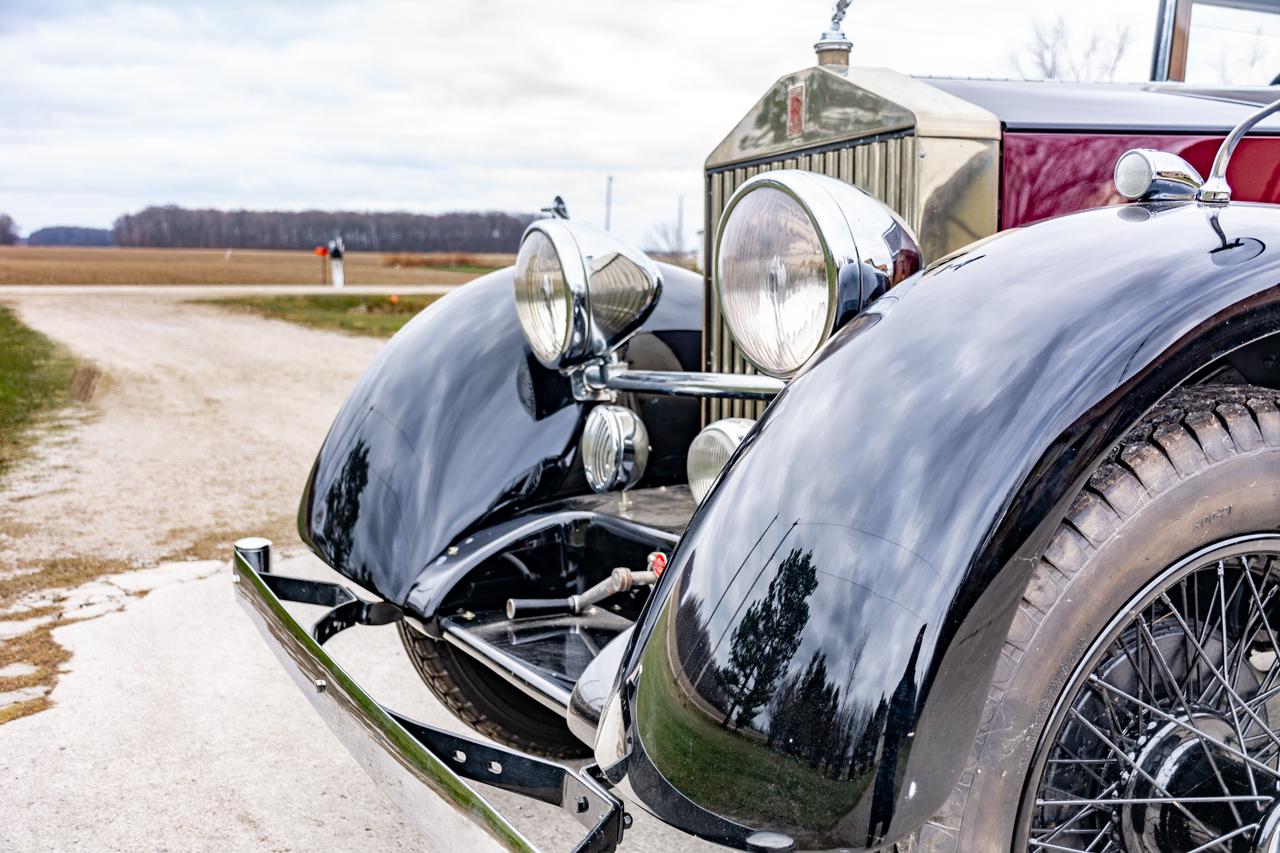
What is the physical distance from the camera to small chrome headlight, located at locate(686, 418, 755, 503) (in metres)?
1.85

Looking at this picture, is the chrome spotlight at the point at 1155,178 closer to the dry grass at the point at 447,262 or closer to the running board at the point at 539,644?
the running board at the point at 539,644

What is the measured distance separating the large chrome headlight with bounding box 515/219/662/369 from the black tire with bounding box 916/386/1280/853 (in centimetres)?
118

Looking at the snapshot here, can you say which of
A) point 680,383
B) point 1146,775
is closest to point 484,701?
point 680,383

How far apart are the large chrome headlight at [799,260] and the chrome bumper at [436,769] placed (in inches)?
27.2

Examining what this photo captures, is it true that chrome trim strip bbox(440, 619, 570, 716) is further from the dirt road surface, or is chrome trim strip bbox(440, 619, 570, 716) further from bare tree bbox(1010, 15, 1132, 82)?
bare tree bbox(1010, 15, 1132, 82)

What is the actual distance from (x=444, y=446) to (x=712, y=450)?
0.64 m

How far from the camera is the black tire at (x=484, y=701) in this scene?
2301 mm

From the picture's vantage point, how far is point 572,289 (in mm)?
2141

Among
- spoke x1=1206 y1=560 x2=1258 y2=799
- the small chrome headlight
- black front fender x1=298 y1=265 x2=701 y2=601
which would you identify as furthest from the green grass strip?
spoke x1=1206 y1=560 x2=1258 y2=799

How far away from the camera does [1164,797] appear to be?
1270 millimetres

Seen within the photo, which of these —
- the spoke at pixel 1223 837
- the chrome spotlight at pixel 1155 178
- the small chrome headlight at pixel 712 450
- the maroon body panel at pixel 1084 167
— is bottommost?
the spoke at pixel 1223 837

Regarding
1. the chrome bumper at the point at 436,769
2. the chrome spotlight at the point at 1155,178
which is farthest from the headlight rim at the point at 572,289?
the chrome spotlight at the point at 1155,178

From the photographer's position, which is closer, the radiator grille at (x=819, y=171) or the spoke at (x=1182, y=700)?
the spoke at (x=1182, y=700)

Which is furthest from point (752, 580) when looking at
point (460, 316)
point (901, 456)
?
point (460, 316)
